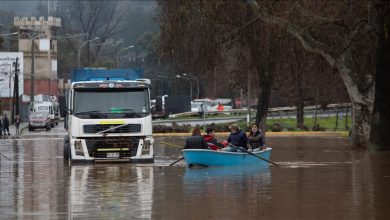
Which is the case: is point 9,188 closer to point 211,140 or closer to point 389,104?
point 211,140

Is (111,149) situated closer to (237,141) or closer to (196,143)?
(196,143)

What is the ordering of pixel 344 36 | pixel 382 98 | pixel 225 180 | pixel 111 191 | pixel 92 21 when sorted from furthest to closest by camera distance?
pixel 92 21
pixel 344 36
pixel 382 98
pixel 225 180
pixel 111 191

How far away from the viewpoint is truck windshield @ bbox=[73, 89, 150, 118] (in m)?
28.5

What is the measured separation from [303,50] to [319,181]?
771 inches

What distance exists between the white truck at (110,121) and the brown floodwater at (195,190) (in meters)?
0.49

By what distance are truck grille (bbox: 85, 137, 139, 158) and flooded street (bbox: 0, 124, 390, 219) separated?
49cm

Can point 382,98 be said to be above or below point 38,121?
above

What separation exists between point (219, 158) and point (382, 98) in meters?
11.4

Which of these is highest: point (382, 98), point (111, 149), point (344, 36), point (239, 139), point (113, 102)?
point (344, 36)

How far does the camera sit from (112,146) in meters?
28.7

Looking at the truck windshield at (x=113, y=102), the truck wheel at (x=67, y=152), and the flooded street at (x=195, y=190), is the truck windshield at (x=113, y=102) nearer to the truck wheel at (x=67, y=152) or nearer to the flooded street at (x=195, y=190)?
the flooded street at (x=195, y=190)

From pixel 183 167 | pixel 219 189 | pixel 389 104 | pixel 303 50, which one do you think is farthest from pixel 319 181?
pixel 303 50

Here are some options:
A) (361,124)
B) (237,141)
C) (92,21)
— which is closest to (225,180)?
(237,141)

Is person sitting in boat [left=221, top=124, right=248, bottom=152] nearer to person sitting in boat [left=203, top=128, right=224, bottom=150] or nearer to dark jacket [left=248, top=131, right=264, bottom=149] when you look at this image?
person sitting in boat [left=203, top=128, right=224, bottom=150]
